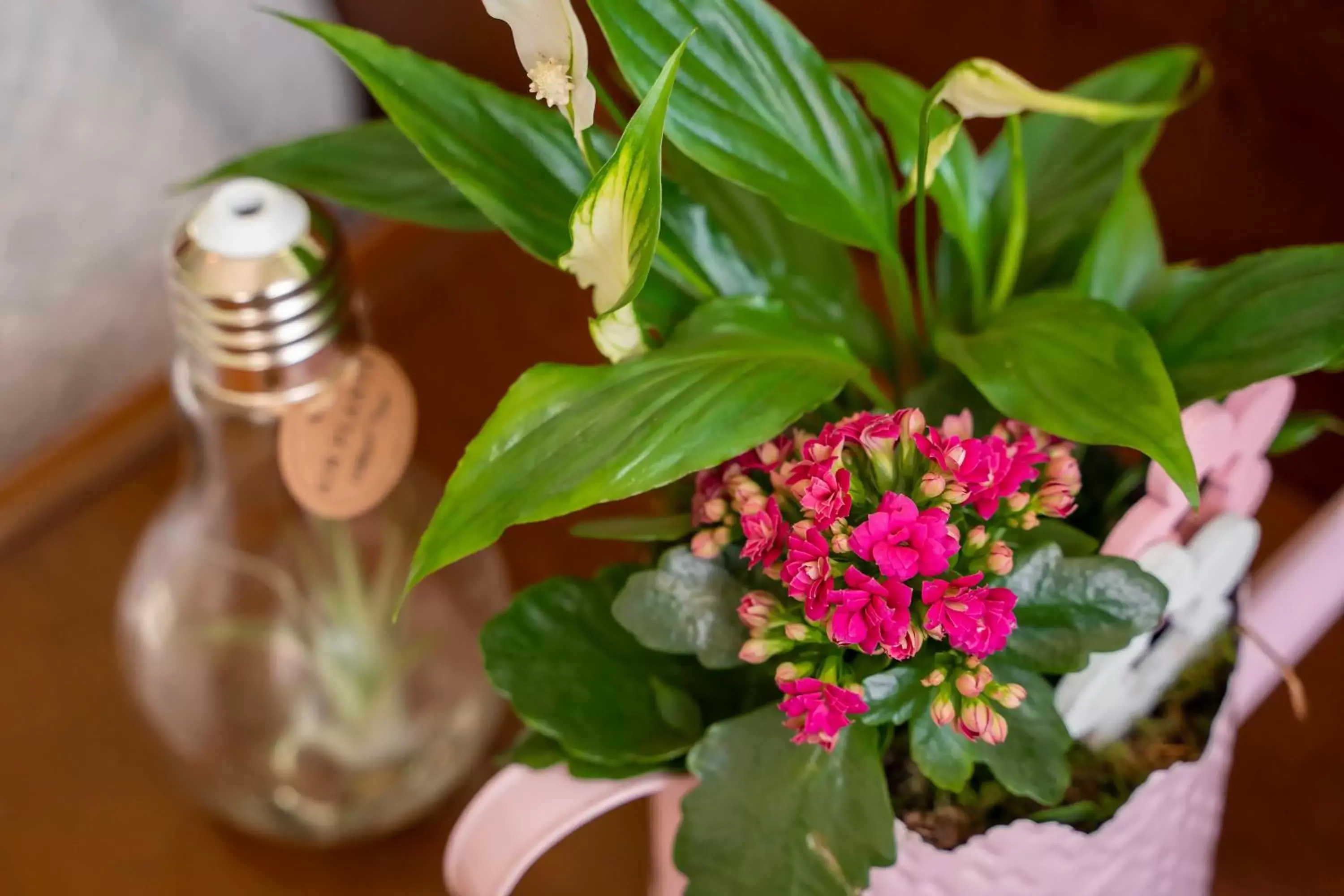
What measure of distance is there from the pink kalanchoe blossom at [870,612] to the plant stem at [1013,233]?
0.43 feet

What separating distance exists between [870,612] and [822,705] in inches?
1.2

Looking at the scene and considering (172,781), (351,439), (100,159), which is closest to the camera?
(351,439)

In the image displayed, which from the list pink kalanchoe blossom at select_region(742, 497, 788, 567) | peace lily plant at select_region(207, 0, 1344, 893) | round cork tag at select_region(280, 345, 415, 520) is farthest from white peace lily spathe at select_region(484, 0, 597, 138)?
round cork tag at select_region(280, 345, 415, 520)

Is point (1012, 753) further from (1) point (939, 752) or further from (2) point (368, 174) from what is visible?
(2) point (368, 174)

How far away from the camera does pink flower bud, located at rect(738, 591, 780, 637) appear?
0.32 metres

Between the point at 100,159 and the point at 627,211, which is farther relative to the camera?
the point at 100,159

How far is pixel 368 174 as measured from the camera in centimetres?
42

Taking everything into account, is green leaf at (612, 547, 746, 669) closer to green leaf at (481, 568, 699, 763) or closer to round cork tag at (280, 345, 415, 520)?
green leaf at (481, 568, 699, 763)

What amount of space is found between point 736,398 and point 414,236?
54 centimetres

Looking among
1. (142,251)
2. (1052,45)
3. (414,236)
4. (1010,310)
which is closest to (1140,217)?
(1010,310)

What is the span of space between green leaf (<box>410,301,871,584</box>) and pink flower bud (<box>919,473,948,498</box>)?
5 centimetres

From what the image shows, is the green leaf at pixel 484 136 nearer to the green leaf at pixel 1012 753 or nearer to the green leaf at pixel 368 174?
the green leaf at pixel 368 174

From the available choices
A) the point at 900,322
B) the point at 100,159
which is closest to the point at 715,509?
the point at 900,322

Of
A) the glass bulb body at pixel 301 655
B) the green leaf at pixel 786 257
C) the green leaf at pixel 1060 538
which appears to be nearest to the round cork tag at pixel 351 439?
the glass bulb body at pixel 301 655
